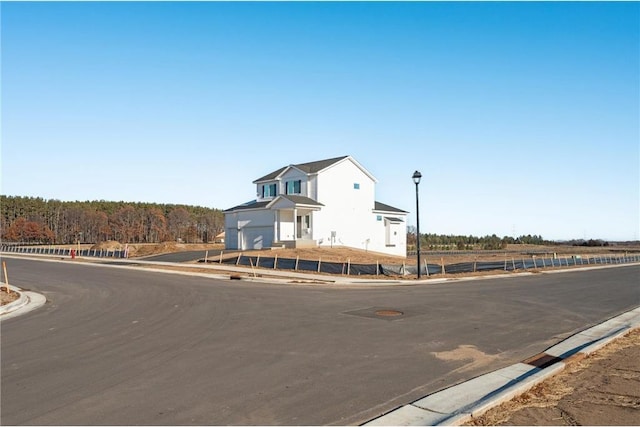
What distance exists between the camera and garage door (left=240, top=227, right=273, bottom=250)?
46.5m

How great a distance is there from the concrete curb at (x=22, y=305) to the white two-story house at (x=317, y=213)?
2684 cm

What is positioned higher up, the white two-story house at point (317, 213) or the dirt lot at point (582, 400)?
the white two-story house at point (317, 213)

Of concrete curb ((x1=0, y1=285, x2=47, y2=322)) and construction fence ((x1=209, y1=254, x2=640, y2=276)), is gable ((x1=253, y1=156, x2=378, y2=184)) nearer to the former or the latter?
construction fence ((x1=209, y1=254, x2=640, y2=276))

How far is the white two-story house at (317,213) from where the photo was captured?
151 feet

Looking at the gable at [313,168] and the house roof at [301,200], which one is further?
the gable at [313,168]

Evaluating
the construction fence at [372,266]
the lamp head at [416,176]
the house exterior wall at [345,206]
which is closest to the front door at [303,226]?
the house exterior wall at [345,206]

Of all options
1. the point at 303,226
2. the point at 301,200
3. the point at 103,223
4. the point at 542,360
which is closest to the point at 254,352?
the point at 542,360

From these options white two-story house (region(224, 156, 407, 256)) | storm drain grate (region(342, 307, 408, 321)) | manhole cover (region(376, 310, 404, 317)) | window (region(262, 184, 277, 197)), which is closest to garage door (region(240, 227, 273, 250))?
white two-story house (region(224, 156, 407, 256))

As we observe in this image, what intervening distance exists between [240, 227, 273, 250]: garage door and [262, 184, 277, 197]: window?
594cm

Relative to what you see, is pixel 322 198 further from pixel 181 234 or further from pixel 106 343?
pixel 181 234

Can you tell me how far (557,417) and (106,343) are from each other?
8.31m

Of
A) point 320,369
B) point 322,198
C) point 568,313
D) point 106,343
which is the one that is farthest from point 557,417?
point 322,198

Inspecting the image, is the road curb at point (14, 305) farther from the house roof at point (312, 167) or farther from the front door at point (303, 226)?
the house roof at point (312, 167)

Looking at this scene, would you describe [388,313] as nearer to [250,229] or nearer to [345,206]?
[345,206]
